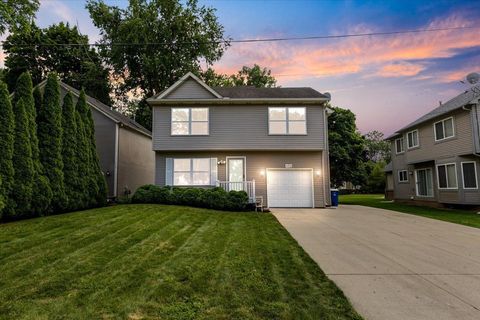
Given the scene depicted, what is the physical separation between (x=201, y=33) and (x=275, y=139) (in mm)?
16029

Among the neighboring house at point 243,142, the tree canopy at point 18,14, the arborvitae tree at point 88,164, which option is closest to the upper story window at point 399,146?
the neighboring house at point 243,142

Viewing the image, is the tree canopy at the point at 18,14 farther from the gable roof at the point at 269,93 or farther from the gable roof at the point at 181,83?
the gable roof at the point at 269,93

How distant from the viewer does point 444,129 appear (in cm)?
1566

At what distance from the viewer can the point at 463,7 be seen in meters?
12.6

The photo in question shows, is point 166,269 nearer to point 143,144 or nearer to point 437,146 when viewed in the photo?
point 143,144

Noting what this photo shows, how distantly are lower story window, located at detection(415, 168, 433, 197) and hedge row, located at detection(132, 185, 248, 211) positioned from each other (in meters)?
13.3

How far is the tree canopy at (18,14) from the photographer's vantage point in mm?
12547

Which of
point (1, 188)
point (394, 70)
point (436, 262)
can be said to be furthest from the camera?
point (394, 70)

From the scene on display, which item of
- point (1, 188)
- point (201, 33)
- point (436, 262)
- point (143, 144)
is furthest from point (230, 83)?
point (436, 262)

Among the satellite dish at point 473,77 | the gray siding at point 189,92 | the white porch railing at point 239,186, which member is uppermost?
the satellite dish at point 473,77

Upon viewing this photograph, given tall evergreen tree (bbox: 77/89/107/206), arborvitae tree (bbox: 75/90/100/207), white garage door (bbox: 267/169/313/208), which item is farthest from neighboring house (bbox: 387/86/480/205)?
arborvitae tree (bbox: 75/90/100/207)

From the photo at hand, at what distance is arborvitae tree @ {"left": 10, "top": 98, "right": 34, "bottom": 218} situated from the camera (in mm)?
8148

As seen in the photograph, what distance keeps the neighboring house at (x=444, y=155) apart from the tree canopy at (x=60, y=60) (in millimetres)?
26524

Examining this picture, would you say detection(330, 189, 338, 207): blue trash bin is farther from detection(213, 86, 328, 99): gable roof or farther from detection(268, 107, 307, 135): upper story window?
detection(213, 86, 328, 99): gable roof
